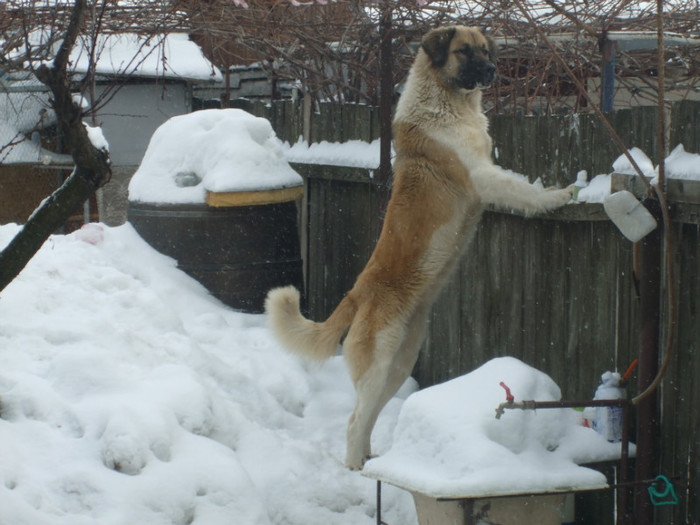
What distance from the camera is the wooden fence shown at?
353 centimetres

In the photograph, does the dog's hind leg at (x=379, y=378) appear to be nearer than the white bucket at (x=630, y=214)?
No

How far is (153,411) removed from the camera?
438cm

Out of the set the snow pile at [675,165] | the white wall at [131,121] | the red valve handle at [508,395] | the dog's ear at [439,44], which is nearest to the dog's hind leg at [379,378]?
the red valve handle at [508,395]

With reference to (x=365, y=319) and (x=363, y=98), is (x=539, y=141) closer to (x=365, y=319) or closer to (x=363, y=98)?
(x=365, y=319)

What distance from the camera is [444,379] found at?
5.80m

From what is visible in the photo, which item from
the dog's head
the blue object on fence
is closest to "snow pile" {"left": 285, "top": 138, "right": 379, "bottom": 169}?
the dog's head

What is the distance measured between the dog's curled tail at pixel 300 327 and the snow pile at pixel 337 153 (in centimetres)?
173

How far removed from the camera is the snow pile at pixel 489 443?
3.21 m

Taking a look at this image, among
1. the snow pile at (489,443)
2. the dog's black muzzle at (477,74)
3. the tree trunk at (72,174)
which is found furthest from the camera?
the dog's black muzzle at (477,74)

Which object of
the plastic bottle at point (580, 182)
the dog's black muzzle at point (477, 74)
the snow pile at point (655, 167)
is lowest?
the plastic bottle at point (580, 182)

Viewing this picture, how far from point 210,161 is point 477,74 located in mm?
2803

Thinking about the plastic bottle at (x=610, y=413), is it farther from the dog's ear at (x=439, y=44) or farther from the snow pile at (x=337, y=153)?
the snow pile at (x=337, y=153)

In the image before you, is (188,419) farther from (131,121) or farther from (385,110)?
(131,121)

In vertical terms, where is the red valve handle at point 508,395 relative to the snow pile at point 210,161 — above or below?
below
